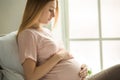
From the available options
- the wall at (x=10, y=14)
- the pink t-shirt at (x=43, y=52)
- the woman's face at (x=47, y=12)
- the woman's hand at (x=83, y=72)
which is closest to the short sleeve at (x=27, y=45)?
the pink t-shirt at (x=43, y=52)

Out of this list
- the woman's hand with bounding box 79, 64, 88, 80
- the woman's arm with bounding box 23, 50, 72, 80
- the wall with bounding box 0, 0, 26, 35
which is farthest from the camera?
the wall with bounding box 0, 0, 26, 35

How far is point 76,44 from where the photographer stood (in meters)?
2.16

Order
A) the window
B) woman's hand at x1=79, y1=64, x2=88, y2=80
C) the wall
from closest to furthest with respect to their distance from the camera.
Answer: woman's hand at x1=79, y1=64, x2=88, y2=80 → the wall → the window

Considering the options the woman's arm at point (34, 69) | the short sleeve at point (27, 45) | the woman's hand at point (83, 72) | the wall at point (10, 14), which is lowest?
the woman's hand at point (83, 72)

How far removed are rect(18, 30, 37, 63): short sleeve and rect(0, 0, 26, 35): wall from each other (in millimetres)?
599

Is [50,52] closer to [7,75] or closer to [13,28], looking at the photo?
[7,75]

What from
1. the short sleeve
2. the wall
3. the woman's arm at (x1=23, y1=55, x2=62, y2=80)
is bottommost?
the woman's arm at (x1=23, y1=55, x2=62, y2=80)

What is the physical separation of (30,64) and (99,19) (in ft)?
3.10

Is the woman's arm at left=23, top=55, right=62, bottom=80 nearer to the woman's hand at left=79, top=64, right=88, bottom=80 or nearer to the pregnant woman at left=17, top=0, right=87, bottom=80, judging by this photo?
the pregnant woman at left=17, top=0, right=87, bottom=80

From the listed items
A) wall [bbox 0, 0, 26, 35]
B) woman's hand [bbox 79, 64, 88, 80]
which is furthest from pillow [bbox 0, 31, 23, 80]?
wall [bbox 0, 0, 26, 35]

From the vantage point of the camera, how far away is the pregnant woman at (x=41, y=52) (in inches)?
50.3

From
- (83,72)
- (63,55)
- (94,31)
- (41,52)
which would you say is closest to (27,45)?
(41,52)

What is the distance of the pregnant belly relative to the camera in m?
1.33

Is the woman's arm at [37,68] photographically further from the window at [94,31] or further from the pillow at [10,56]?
the window at [94,31]
